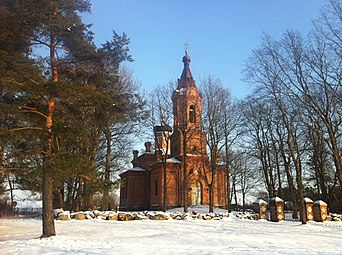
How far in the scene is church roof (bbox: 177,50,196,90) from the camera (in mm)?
36772

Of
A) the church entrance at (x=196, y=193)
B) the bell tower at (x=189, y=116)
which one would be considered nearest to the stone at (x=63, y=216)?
the bell tower at (x=189, y=116)

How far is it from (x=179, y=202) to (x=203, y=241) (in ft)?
77.0

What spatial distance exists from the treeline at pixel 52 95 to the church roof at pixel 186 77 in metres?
23.8

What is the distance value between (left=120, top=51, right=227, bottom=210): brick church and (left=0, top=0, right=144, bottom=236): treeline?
592 inches

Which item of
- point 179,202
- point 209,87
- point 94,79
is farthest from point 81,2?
point 179,202

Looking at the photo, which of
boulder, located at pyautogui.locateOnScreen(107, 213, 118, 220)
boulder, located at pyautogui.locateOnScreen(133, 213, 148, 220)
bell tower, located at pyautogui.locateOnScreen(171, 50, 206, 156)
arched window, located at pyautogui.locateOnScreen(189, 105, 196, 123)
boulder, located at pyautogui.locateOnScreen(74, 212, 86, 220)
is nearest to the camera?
boulder, located at pyautogui.locateOnScreen(74, 212, 86, 220)

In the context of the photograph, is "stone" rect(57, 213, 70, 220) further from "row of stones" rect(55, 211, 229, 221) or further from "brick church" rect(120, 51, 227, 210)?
"brick church" rect(120, 51, 227, 210)

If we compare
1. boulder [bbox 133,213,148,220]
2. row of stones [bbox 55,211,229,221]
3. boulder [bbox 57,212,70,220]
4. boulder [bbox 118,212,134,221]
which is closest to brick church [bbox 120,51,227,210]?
row of stones [bbox 55,211,229,221]

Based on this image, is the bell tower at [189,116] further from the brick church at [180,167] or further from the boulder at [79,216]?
the boulder at [79,216]

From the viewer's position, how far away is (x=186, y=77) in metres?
37.8

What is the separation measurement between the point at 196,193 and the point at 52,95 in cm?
2520

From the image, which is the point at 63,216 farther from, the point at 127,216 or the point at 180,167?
the point at 180,167

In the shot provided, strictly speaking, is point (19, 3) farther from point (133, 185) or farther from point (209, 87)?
point (133, 185)

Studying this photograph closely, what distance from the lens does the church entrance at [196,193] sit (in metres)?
33.4
